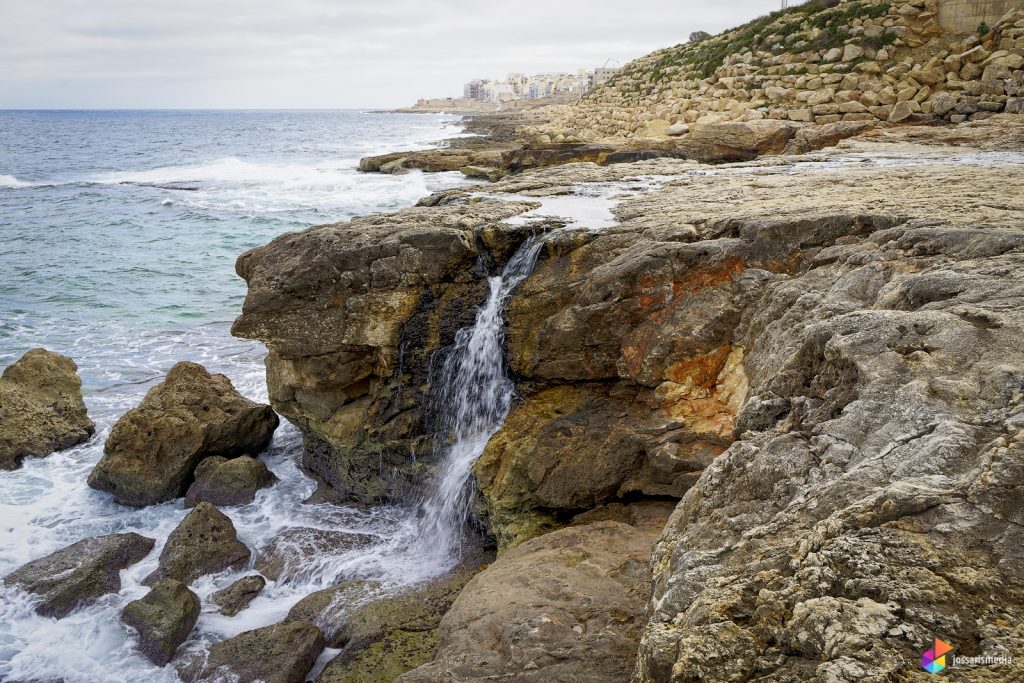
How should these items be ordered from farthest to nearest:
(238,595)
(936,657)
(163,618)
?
(238,595), (163,618), (936,657)

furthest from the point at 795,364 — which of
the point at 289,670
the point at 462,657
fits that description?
the point at 289,670

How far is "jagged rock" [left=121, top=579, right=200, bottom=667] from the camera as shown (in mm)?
6469

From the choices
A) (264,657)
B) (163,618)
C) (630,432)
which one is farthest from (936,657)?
(163,618)

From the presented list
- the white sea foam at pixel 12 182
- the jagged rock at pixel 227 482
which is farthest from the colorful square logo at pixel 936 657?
the white sea foam at pixel 12 182

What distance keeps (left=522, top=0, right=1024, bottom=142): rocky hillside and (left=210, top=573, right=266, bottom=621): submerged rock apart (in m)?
17.2

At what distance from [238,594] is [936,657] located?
666 cm

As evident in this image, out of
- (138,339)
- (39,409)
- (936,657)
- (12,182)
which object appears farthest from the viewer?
(12,182)

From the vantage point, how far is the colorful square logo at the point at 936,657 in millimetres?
2258

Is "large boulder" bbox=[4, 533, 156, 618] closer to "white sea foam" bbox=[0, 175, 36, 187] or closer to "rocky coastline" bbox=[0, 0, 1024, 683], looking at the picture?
"rocky coastline" bbox=[0, 0, 1024, 683]

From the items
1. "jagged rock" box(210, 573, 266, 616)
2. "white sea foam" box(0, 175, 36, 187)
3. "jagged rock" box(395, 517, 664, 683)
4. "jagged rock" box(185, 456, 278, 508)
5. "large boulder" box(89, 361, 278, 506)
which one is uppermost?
"white sea foam" box(0, 175, 36, 187)

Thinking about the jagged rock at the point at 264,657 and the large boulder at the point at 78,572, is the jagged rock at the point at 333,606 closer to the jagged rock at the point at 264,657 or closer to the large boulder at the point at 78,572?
the jagged rock at the point at 264,657

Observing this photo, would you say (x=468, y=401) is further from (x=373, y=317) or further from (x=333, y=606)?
(x=333, y=606)

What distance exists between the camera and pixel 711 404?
5.93m

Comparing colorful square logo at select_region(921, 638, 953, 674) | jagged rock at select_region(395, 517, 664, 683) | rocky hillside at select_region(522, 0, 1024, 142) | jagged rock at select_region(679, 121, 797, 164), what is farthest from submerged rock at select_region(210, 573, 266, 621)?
rocky hillside at select_region(522, 0, 1024, 142)
